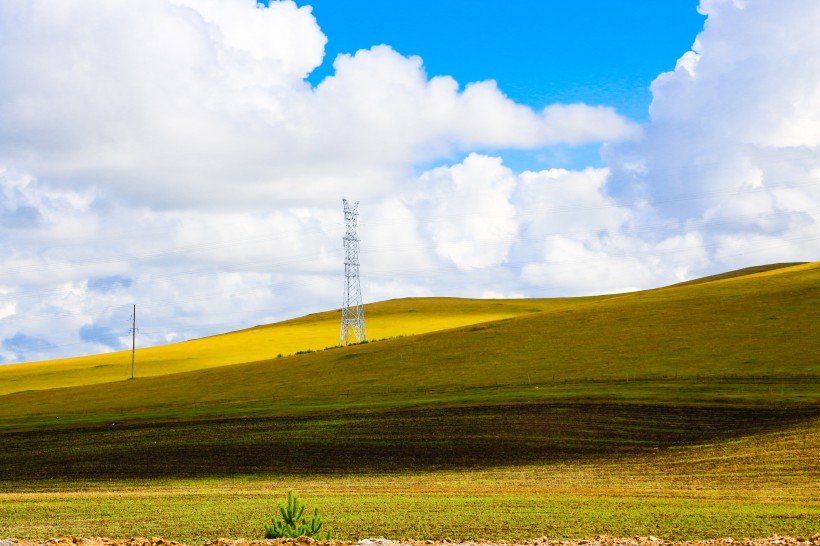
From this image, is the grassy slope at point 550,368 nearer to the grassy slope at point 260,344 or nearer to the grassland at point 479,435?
the grassland at point 479,435

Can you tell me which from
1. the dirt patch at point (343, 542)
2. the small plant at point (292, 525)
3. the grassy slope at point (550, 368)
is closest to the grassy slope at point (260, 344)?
the grassy slope at point (550, 368)

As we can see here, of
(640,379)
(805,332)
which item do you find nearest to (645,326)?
(805,332)

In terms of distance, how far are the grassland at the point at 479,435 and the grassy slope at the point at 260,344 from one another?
15.4 m

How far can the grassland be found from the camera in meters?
23.2

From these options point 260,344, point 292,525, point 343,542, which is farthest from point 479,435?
point 260,344

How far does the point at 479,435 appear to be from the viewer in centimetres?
4103

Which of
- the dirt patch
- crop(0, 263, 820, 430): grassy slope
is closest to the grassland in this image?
crop(0, 263, 820, 430): grassy slope

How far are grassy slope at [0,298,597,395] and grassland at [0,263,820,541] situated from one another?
15.4 m

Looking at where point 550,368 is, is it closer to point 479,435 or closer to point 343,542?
point 479,435

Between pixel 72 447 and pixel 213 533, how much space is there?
27.9 meters

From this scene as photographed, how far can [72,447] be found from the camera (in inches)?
1772

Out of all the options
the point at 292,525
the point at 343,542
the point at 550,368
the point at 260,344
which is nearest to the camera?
the point at 343,542

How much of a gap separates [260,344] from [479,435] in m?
66.4

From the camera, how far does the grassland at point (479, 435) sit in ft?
76.2
